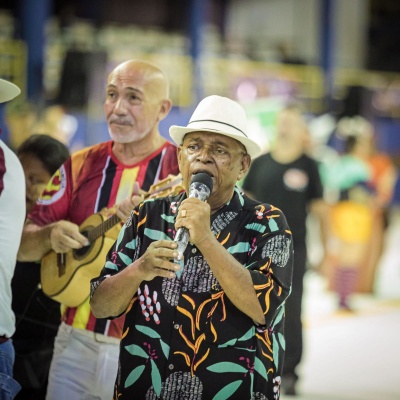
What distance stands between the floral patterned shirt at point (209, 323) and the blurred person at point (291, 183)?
2837 millimetres

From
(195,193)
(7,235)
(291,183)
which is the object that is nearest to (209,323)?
(195,193)

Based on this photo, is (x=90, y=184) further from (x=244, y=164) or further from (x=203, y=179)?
(x=203, y=179)

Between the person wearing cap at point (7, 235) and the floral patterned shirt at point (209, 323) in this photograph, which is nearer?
the floral patterned shirt at point (209, 323)

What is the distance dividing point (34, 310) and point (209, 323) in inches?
57.3

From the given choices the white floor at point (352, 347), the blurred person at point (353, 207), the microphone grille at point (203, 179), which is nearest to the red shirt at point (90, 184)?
the microphone grille at point (203, 179)

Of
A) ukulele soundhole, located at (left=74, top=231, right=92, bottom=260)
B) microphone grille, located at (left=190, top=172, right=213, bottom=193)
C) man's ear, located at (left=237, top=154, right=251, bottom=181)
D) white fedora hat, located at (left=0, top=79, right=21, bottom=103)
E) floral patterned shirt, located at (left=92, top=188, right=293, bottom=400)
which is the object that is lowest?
floral patterned shirt, located at (left=92, top=188, right=293, bottom=400)

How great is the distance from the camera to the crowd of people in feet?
7.71

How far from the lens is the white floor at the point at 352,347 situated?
18.9ft

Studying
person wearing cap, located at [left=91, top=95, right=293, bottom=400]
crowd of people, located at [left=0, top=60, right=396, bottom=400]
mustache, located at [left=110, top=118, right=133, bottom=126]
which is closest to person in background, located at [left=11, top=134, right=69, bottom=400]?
crowd of people, located at [left=0, top=60, right=396, bottom=400]

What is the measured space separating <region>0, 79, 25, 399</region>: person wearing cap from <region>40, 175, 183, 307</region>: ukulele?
0.48m

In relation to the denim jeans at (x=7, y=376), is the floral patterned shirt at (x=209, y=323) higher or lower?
higher

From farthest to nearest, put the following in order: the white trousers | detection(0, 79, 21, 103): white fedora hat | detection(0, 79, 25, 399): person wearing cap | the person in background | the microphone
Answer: the person in background < the white trousers < detection(0, 79, 21, 103): white fedora hat < detection(0, 79, 25, 399): person wearing cap < the microphone

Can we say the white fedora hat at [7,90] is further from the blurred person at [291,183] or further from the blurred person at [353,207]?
the blurred person at [353,207]

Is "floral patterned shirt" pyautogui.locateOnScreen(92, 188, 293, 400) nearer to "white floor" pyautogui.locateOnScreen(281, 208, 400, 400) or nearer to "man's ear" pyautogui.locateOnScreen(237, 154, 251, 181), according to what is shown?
"man's ear" pyautogui.locateOnScreen(237, 154, 251, 181)
